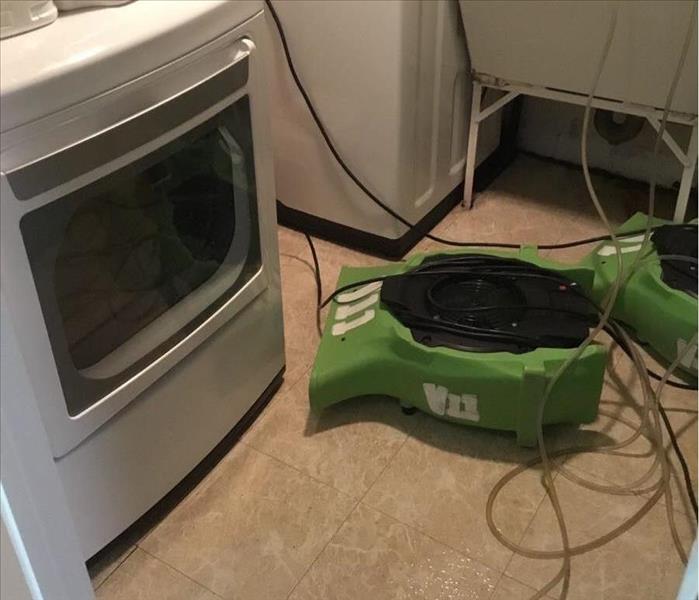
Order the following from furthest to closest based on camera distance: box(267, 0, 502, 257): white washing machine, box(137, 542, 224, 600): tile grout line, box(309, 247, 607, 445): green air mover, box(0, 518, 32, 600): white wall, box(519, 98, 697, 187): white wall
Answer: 1. box(519, 98, 697, 187): white wall
2. box(267, 0, 502, 257): white washing machine
3. box(309, 247, 607, 445): green air mover
4. box(137, 542, 224, 600): tile grout line
5. box(0, 518, 32, 600): white wall

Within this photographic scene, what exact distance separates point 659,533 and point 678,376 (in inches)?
14.7

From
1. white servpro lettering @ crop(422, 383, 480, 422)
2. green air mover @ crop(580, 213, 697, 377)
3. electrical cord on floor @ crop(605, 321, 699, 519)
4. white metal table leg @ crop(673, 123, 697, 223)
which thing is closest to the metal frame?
white metal table leg @ crop(673, 123, 697, 223)

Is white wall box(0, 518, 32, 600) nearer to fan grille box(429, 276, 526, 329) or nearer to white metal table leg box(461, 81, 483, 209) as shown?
fan grille box(429, 276, 526, 329)

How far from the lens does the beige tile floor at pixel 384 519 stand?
123 centimetres

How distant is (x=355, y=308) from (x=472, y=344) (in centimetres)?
27

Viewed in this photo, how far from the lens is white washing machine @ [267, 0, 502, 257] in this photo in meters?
1.64

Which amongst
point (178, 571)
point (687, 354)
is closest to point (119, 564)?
point (178, 571)

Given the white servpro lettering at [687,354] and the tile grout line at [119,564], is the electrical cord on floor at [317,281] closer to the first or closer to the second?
the tile grout line at [119,564]

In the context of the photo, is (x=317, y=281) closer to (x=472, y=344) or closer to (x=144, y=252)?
(x=472, y=344)

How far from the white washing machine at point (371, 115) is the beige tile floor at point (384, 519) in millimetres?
464

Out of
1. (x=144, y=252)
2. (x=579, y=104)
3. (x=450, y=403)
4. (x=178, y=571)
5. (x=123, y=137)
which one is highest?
(x=123, y=137)

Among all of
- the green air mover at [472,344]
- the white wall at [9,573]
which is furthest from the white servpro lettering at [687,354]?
the white wall at [9,573]

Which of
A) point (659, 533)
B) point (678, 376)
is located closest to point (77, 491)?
point (659, 533)

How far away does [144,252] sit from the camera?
113 centimetres
